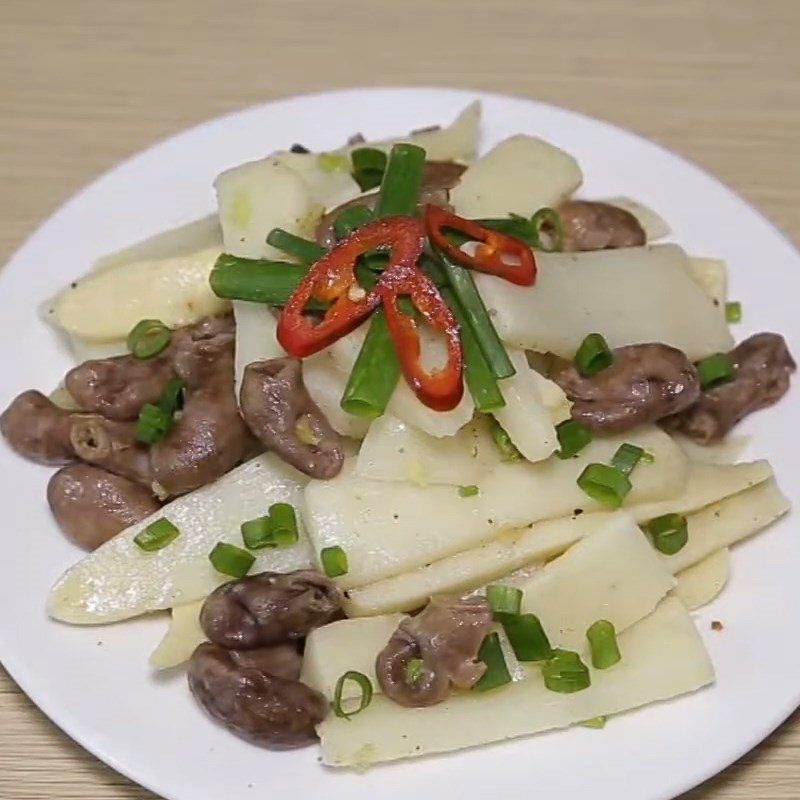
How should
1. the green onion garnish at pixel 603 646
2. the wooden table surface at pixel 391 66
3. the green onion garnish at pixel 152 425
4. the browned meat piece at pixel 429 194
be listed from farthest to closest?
the wooden table surface at pixel 391 66 < the browned meat piece at pixel 429 194 < the green onion garnish at pixel 152 425 < the green onion garnish at pixel 603 646

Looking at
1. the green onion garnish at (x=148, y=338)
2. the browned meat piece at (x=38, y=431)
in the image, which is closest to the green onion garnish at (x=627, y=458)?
the green onion garnish at (x=148, y=338)

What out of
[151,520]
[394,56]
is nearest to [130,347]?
[151,520]

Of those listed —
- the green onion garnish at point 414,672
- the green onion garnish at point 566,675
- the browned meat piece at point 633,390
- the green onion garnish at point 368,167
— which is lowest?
the green onion garnish at point 566,675

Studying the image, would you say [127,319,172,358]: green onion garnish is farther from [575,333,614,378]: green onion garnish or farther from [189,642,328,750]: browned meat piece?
[575,333,614,378]: green onion garnish

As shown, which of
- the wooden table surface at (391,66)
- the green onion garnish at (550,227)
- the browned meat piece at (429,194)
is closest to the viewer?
the browned meat piece at (429,194)

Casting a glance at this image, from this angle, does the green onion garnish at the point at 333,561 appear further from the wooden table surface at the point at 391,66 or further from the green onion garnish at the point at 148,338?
the wooden table surface at the point at 391,66

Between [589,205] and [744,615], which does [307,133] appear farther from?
A: [744,615]
